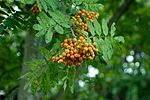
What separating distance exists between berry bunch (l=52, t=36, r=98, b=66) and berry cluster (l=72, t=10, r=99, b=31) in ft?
0.42

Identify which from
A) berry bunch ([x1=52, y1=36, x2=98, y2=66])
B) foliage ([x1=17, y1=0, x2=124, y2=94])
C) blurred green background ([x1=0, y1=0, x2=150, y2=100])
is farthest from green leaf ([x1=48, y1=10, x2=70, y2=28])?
blurred green background ([x1=0, y1=0, x2=150, y2=100])

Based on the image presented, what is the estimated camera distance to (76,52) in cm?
168

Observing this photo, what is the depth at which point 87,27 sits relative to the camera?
1.88 m

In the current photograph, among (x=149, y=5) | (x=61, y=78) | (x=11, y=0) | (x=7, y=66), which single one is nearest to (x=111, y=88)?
(x=149, y=5)

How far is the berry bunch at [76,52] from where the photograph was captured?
1680mm

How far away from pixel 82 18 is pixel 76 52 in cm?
28

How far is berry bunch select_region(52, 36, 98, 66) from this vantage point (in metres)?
1.68

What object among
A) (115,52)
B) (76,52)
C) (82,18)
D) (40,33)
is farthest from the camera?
(115,52)

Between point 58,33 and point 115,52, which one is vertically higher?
point 115,52

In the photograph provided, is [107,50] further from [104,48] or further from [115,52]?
[115,52]

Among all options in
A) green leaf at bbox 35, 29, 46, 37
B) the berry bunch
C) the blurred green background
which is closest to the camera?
the berry bunch

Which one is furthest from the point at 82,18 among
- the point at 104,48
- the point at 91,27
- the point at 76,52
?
the point at 76,52

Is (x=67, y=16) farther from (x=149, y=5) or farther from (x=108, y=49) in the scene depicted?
(x=149, y=5)

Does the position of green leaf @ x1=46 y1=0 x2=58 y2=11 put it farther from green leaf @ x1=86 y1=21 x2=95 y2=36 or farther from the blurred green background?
the blurred green background
